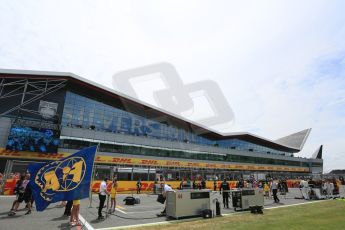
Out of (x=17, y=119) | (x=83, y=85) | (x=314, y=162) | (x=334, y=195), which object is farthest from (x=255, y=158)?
(x=17, y=119)

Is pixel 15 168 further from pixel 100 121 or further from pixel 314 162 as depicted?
pixel 314 162

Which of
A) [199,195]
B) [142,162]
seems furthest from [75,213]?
[142,162]

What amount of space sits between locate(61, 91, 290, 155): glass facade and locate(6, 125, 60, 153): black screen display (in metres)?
4.01

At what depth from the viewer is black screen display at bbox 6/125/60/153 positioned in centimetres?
2891

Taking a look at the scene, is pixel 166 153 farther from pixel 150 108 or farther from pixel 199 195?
pixel 199 195

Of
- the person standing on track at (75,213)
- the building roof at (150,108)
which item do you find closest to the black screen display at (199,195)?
the person standing on track at (75,213)

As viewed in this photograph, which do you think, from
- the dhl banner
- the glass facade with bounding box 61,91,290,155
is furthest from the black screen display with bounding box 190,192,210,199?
the glass facade with bounding box 61,91,290,155

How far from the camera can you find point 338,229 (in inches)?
330

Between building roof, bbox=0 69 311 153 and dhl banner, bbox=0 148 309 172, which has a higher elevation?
building roof, bbox=0 69 311 153

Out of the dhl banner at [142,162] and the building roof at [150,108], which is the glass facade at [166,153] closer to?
the dhl banner at [142,162]

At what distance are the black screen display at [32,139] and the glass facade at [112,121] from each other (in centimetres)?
401

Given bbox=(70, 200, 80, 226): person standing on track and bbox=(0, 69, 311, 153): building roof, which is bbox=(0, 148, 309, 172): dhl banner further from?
bbox=(70, 200, 80, 226): person standing on track

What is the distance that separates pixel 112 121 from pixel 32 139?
1373 cm

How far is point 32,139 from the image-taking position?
98.2 feet
